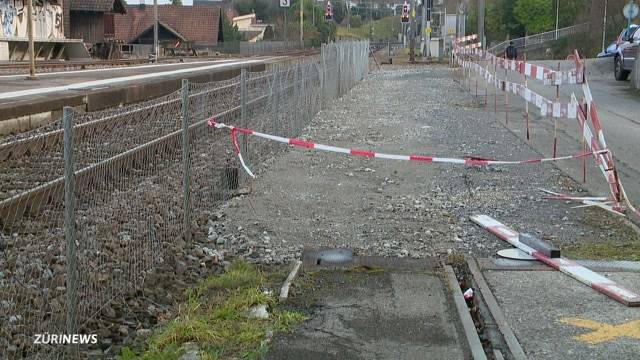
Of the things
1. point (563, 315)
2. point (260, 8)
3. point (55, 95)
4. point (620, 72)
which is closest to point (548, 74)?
point (563, 315)

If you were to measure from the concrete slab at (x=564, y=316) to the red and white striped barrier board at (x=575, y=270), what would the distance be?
0.05 metres

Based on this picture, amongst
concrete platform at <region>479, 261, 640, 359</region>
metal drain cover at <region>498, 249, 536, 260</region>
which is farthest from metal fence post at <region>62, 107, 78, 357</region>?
metal drain cover at <region>498, 249, 536, 260</region>

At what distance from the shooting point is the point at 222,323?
5402mm

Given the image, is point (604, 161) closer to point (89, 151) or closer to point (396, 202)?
point (396, 202)

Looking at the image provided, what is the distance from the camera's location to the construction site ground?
5469mm

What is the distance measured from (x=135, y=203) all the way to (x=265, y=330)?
8.79 feet

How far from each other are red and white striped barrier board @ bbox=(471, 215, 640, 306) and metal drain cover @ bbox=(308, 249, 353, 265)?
62.6 inches

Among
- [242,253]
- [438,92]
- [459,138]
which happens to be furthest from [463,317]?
[438,92]

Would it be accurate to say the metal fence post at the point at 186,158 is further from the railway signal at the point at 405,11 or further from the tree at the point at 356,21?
the tree at the point at 356,21

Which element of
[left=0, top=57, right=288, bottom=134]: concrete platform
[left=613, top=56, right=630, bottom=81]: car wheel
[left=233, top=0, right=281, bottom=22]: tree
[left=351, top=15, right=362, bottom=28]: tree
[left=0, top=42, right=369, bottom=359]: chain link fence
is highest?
[left=233, top=0, right=281, bottom=22]: tree

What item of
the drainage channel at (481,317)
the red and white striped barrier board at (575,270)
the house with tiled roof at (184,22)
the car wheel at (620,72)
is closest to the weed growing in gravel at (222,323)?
the drainage channel at (481,317)

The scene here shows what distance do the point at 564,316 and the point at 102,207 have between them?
3818mm

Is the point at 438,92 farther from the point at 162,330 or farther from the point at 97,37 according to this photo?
the point at 97,37

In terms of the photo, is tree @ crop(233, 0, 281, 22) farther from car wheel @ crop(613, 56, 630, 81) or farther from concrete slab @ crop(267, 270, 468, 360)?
concrete slab @ crop(267, 270, 468, 360)
